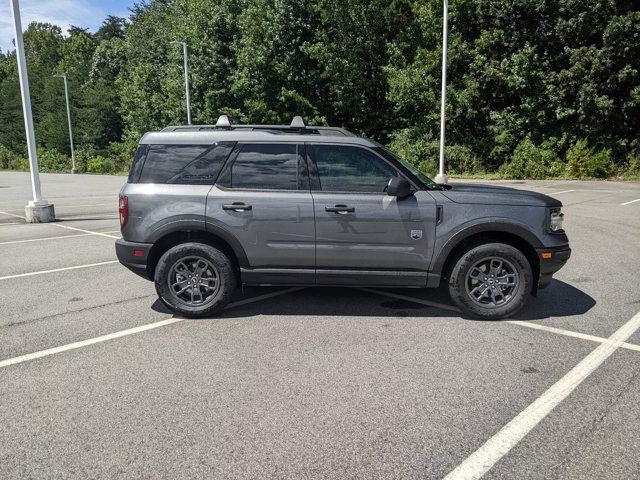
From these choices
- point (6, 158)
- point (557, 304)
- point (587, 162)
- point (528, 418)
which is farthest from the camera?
point (6, 158)

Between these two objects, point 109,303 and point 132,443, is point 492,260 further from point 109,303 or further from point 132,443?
point 109,303

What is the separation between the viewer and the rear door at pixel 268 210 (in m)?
5.08

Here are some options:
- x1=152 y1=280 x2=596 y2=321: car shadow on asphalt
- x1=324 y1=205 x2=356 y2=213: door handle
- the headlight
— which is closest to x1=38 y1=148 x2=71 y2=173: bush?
x1=152 y1=280 x2=596 y2=321: car shadow on asphalt

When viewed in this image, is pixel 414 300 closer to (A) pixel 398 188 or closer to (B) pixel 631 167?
(A) pixel 398 188

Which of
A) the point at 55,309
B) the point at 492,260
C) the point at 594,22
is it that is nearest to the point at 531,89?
the point at 594,22

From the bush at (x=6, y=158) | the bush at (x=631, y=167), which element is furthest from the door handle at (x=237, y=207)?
the bush at (x=6, y=158)

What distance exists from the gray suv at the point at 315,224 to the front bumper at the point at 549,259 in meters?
0.01

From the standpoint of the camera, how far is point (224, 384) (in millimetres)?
3740

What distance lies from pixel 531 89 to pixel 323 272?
84.2 ft

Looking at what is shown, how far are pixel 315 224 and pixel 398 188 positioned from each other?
34.2 inches

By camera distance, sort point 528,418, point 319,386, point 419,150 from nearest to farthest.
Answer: point 528,418 < point 319,386 < point 419,150

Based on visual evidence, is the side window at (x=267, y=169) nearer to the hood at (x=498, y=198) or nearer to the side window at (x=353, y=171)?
the side window at (x=353, y=171)

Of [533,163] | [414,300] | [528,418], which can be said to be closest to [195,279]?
[414,300]

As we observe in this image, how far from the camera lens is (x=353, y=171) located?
511cm
